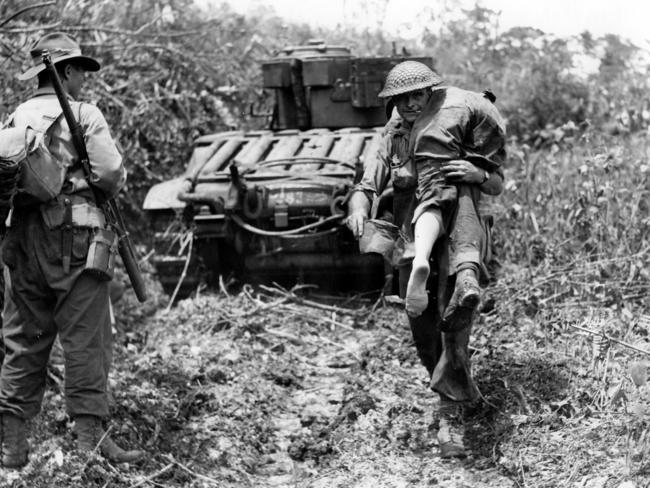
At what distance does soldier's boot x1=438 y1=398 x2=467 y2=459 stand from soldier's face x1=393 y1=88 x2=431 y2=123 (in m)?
1.51

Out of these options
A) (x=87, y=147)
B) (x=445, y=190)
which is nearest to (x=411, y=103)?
(x=445, y=190)

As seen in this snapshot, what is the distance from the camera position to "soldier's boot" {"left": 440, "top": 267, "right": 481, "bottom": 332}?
5.30 m

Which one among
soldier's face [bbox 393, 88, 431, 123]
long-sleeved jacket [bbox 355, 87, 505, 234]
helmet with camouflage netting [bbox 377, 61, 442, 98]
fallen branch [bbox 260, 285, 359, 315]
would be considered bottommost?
fallen branch [bbox 260, 285, 359, 315]

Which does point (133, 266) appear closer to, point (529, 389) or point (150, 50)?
point (529, 389)

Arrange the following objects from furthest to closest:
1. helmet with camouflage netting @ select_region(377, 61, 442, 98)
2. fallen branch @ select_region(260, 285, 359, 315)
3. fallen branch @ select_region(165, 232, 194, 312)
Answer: fallen branch @ select_region(165, 232, 194, 312), fallen branch @ select_region(260, 285, 359, 315), helmet with camouflage netting @ select_region(377, 61, 442, 98)

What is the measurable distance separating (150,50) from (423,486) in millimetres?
7691

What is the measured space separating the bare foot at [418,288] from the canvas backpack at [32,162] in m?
1.75

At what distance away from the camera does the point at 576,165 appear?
9.59 m

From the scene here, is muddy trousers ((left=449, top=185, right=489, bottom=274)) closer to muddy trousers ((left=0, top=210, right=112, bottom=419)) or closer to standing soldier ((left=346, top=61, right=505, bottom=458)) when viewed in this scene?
standing soldier ((left=346, top=61, right=505, bottom=458))

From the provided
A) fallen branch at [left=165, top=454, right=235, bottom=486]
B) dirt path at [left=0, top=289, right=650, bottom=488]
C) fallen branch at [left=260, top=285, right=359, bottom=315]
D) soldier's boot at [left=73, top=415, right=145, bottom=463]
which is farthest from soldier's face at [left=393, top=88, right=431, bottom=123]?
fallen branch at [left=260, top=285, right=359, bottom=315]

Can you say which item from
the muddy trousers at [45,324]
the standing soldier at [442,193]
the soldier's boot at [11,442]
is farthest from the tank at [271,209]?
the soldier's boot at [11,442]

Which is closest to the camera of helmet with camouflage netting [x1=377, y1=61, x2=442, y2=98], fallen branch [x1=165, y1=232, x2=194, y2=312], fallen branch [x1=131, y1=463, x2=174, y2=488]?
fallen branch [x1=131, y1=463, x2=174, y2=488]

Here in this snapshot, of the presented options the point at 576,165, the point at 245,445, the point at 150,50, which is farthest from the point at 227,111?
the point at 245,445

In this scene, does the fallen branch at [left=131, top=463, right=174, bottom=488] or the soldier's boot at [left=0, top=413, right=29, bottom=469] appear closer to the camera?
the fallen branch at [left=131, top=463, right=174, bottom=488]
